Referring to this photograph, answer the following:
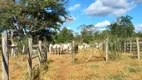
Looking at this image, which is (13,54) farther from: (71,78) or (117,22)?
(117,22)

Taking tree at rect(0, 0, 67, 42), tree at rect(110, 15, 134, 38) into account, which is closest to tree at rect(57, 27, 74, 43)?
tree at rect(110, 15, 134, 38)

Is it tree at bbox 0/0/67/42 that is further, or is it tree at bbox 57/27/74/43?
tree at bbox 57/27/74/43

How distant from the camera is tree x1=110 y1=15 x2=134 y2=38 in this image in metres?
71.4

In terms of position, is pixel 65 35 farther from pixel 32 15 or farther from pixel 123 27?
pixel 32 15

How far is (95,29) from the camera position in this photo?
8681 cm

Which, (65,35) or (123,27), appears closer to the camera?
(123,27)

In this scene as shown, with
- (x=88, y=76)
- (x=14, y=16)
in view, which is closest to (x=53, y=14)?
(x=14, y=16)

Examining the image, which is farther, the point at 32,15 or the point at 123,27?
the point at 123,27

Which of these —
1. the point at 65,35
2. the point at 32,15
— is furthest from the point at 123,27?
the point at 32,15

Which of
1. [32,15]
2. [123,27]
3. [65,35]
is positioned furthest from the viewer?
[65,35]

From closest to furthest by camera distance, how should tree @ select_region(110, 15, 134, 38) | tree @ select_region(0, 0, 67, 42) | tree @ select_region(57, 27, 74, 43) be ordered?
1. tree @ select_region(0, 0, 67, 42)
2. tree @ select_region(110, 15, 134, 38)
3. tree @ select_region(57, 27, 74, 43)

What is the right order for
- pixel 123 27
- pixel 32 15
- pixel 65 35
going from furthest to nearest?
1. pixel 65 35
2. pixel 123 27
3. pixel 32 15

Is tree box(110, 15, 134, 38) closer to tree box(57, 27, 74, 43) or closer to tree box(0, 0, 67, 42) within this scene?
tree box(57, 27, 74, 43)

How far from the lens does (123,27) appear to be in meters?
75.5
